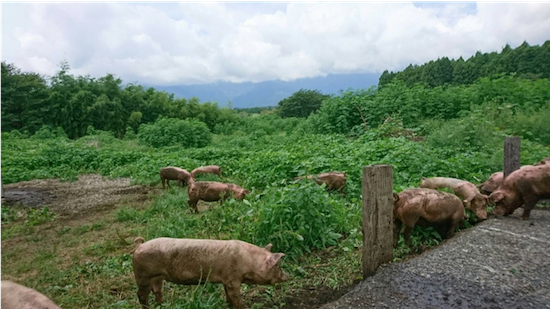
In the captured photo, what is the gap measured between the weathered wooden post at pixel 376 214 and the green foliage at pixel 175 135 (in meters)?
15.2

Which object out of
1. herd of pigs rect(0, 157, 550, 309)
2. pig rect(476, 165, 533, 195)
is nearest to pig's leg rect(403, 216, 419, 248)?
herd of pigs rect(0, 157, 550, 309)

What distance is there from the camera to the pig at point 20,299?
245 cm

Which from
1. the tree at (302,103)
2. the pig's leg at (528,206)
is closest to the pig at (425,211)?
the pig's leg at (528,206)

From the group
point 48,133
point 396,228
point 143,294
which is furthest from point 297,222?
point 48,133

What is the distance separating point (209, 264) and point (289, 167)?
17.3 ft

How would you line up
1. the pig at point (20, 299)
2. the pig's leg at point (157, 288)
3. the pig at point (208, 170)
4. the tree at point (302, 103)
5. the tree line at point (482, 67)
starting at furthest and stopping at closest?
the tree at point (302, 103)
the tree line at point (482, 67)
the pig at point (208, 170)
the pig's leg at point (157, 288)
the pig at point (20, 299)

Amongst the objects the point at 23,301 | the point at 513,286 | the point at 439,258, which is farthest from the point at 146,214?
the point at 513,286

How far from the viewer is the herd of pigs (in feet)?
10.9

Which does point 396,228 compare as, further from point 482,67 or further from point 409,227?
point 482,67

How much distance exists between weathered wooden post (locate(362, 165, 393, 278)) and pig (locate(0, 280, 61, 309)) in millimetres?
2686

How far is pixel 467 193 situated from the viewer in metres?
5.45

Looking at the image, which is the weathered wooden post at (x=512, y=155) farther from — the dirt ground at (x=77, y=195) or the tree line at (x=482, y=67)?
the tree line at (x=482, y=67)

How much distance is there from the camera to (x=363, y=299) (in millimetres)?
3309

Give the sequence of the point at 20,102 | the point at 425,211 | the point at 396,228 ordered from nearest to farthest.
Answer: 1. the point at 425,211
2. the point at 396,228
3. the point at 20,102
